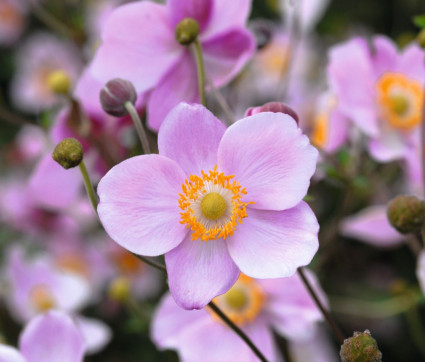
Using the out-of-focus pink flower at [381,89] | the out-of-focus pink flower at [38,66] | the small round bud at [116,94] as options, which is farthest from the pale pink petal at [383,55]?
the out-of-focus pink flower at [38,66]

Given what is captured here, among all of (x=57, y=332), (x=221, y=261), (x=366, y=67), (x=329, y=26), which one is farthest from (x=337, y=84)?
(x=329, y=26)

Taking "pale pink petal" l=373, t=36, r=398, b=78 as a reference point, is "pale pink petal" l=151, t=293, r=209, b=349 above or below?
below

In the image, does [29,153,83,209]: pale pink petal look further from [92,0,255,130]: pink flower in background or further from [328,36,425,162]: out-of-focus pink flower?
[328,36,425,162]: out-of-focus pink flower

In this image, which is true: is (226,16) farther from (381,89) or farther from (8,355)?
(8,355)

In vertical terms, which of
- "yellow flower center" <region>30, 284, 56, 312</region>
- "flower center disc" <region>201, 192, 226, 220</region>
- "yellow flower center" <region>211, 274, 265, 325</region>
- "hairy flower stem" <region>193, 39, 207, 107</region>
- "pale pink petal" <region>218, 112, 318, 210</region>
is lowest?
"yellow flower center" <region>211, 274, 265, 325</region>

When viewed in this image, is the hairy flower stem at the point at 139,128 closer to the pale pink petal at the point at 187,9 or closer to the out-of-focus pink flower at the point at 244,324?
the pale pink petal at the point at 187,9

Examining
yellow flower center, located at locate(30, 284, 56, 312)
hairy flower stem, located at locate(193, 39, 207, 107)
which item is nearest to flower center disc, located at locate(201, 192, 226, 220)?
hairy flower stem, located at locate(193, 39, 207, 107)
